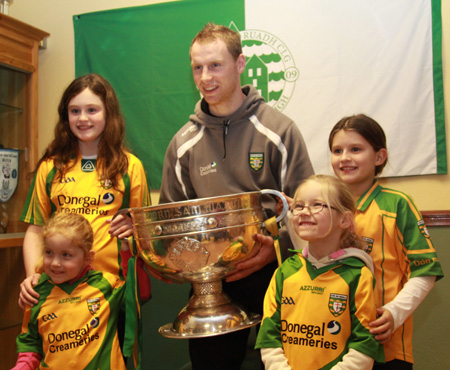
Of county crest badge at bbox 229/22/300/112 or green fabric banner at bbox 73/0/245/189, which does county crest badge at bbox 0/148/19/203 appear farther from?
county crest badge at bbox 229/22/300/112

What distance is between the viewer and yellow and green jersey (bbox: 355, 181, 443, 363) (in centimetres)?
127

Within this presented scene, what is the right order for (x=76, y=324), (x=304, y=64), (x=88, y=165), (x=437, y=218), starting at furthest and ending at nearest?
(x=304, y=64) < (x=437, y=218) < (x=88, y=165) < (x=76, y=324)

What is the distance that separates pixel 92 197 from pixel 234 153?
1.60 feet

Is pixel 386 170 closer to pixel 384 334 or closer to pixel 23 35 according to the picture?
pixel 384 334

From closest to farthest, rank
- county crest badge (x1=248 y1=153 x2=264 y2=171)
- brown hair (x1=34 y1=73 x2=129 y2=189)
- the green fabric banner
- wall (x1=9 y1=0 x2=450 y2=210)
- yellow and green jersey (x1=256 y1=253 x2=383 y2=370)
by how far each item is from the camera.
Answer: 1. yellow and green jersey (x1=256 y1=253 x2=383 y2=370)
2. county crest badge (x1=248 y1=153 x2=264 y2=171)
3. brown hair (x1=34 y1=73 x2=129 y2=189)
4. the green fabric banner
5. wall (x1=9 y1=0 x2=450 y2=210)

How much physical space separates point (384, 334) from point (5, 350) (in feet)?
7.05

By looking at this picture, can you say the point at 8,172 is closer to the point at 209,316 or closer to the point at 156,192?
the point at 156,192

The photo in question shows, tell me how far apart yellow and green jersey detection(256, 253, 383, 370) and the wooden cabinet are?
5.62ft

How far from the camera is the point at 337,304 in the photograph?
1.16 meters

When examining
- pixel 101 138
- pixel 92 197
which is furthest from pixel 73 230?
pixel 101 138

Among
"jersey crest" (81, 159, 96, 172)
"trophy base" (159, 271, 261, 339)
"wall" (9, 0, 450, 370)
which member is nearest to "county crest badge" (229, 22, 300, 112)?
"wall" (9, 0, 450, 370)

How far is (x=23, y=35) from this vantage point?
2602 mm

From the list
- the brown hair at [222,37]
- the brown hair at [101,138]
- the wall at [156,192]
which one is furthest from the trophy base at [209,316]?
the wall at [156,192]

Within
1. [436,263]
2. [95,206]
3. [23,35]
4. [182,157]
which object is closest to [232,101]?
[182,157]
